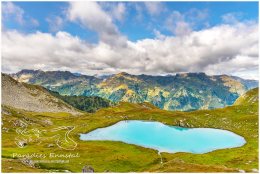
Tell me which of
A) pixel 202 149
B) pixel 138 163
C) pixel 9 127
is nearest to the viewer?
pixel 138 163

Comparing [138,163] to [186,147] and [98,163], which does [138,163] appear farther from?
[186,147]

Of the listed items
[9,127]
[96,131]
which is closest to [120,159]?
[96,131]

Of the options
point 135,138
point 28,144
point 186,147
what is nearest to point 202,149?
point 186,147

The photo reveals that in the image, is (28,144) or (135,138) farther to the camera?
(135,138)

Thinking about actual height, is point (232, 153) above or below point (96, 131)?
below

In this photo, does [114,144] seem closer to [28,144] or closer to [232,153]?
[28,144]

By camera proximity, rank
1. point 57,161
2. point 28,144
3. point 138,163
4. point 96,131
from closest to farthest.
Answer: point 57,161 → point 138,163 → point 28,144 → point 96,131
